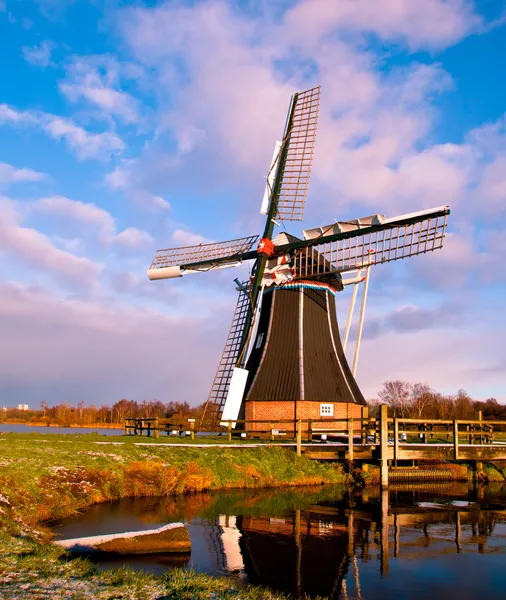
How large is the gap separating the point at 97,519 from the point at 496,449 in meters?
15.5

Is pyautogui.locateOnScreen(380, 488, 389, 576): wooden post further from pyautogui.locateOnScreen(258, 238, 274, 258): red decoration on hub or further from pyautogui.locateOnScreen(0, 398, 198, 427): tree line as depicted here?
pyautogui.locateOnScreen(0, 398, 198, 427): tree line

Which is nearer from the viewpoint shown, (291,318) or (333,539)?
(333,539)

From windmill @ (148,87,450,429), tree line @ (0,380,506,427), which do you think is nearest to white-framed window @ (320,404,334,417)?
windmill @ (148,87,450,429)

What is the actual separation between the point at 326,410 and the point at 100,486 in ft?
50.6

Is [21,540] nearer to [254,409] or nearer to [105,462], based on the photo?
[105,462]

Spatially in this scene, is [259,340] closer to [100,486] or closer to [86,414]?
[100,486]

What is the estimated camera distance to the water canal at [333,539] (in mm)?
8242

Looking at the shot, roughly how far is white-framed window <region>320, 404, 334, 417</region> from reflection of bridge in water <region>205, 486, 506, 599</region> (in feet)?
38.3

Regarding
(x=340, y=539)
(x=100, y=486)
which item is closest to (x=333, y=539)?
(x=340, y=539)

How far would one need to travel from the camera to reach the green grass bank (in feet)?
20.9

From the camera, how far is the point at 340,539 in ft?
35.6

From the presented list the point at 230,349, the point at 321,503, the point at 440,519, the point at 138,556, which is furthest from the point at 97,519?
the point at 230,349

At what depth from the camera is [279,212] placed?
2931cm

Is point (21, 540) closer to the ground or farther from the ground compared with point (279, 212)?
closer to the ground
